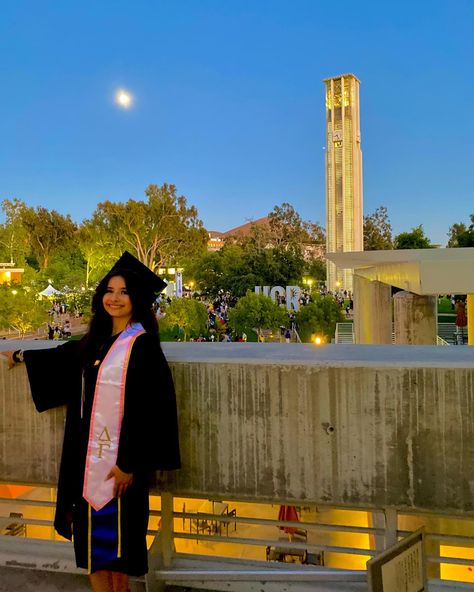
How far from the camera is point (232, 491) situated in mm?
2609

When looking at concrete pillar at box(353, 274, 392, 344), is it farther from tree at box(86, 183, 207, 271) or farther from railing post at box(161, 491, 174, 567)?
tree at box(86, 183, 207, 271)

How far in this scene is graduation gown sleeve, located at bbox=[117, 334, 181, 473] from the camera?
2.36 metres

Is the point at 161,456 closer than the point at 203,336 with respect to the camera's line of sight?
Yes

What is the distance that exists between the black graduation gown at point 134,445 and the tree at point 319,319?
956 inches

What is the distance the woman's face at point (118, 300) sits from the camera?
8.41ft

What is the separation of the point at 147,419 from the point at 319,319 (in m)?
24.9

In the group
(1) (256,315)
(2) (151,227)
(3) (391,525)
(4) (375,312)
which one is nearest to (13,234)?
(2) (151,227)

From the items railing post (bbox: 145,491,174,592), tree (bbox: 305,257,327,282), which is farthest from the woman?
tree (bbox: 305,257,327,282)

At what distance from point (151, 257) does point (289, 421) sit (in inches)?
1797

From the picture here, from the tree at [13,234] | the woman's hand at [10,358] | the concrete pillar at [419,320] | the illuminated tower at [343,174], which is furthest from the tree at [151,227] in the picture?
the woman's hand at [10,358]

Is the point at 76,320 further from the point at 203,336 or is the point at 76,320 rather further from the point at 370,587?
the point at 370,587

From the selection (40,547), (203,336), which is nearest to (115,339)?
(40,547)

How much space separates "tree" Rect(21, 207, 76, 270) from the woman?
64.2 m

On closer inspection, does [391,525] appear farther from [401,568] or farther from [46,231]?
[46,231]
